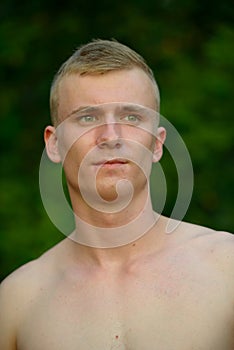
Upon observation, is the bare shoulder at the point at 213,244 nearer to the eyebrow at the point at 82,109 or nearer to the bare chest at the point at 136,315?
the bare chest at the point at 136,315

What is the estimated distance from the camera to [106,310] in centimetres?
354

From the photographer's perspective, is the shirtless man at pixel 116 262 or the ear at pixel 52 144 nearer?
the shirtless man at pixel 116 262

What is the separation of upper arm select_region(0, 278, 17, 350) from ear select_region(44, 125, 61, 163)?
490mm

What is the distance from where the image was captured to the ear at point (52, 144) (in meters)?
3.72

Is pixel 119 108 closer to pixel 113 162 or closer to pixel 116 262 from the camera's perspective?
pixel 113 162

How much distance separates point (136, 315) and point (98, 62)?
33.0 inches

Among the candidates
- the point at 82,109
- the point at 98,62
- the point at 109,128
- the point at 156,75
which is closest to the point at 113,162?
the point at 109,128

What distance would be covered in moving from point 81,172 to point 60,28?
3.33 m

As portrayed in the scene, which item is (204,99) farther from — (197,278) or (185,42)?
(197,278)

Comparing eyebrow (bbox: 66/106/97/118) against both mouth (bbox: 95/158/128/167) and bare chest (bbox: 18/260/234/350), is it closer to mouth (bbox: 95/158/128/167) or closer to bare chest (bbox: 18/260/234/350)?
mouth (bbox: 95/158/128/167)

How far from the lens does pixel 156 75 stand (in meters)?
6.40

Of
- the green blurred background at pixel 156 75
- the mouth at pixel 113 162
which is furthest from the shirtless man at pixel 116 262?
the green blurred background at pixel 156 75

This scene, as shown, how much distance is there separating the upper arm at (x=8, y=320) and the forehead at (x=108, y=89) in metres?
0.70

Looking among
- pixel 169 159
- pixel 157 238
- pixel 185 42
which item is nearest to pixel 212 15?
pixel 185 42
